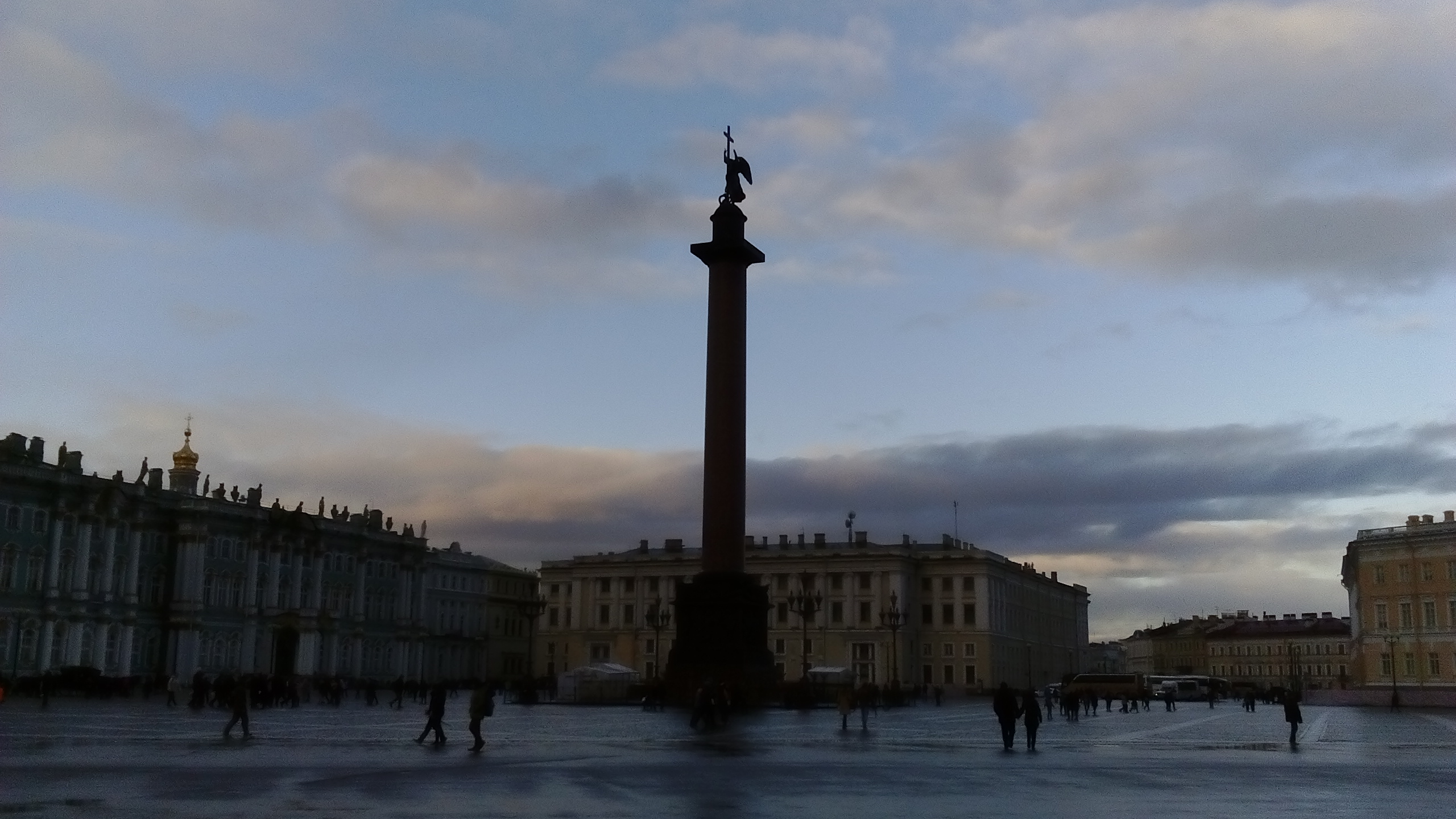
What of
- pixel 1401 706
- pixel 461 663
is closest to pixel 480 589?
pixel 461 663

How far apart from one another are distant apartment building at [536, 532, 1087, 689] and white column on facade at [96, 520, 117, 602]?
44.5m

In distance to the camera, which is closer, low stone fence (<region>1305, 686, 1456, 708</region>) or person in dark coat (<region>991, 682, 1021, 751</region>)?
person in dark coat (<region>991, 682, 1021, 751</region>)

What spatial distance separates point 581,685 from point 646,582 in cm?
6447

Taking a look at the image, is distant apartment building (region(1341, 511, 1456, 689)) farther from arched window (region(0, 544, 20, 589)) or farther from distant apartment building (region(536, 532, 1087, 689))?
arched window (region(0, 544, 20, 589))

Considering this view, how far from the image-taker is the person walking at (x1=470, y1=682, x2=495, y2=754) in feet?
86.0

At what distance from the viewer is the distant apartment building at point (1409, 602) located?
337ft

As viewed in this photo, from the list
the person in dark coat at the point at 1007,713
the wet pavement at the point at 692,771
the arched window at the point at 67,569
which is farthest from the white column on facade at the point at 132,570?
the person in dark coat at the point at 1007,713

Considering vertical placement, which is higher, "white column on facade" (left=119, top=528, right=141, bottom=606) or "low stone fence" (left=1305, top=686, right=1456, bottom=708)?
"white column on facade" (left=119, top=528, right=141, bottom=606)

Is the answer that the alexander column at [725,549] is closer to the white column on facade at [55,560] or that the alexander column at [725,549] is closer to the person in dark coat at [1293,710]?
the person in dark coat at [1293,710]

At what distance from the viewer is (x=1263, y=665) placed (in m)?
198

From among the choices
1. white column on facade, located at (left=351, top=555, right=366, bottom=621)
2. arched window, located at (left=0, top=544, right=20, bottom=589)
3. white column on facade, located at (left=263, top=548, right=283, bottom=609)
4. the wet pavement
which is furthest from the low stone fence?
arched window, located at (left=0, top=544, right=20, bottom=589)

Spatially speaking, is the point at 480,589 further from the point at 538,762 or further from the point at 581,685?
the point at 538,762

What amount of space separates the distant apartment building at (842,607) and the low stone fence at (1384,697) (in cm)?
2886

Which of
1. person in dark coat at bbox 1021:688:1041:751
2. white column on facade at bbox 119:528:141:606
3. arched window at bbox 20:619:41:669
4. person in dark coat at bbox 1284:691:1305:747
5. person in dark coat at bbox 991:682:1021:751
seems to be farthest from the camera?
white column on facade at bbox 119:528:141:606
